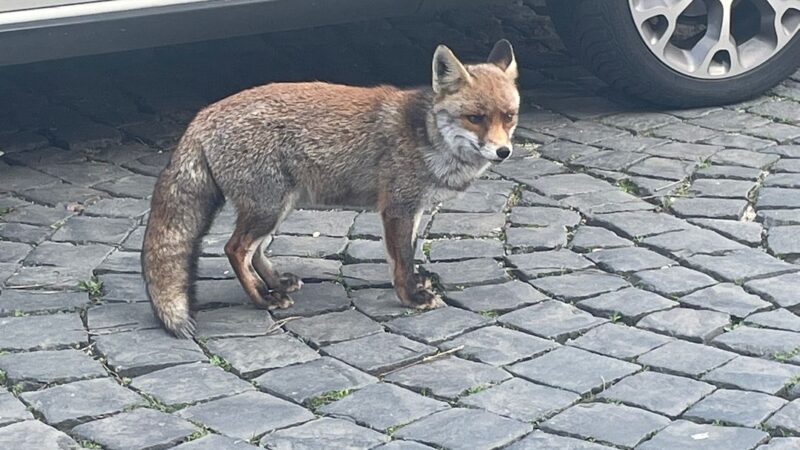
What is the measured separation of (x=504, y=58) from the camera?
542cm

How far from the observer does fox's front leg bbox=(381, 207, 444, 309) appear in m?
4.99

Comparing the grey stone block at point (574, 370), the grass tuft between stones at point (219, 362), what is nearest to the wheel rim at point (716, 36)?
the grey stone block at point (574, 370)

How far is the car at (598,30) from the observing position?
584 centimetres

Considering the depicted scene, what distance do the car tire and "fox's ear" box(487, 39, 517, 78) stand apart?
5.46 feet

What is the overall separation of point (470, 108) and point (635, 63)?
86.7 inches

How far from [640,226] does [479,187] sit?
91 centimetres

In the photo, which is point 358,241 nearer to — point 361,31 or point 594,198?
point 594,198

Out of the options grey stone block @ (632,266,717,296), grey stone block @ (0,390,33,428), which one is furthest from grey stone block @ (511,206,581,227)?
grey stone block @ (0,390,33,428)

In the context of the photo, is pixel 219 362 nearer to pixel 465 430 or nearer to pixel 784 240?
pixel 465 430

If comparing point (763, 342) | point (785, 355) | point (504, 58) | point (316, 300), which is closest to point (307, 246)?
point (316, 300)

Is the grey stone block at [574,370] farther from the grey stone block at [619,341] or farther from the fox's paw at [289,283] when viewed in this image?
the fox's paw at [289,283]

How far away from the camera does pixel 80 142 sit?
22.8 feet

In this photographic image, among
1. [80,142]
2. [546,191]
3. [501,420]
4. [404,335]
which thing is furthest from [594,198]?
[80,142]

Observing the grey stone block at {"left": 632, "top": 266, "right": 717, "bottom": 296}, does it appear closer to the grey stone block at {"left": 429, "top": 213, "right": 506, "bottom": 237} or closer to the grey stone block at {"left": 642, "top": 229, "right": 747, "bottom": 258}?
the grey stone block at {"left": 642, "top": 229, "right": 747, "bottom": 258}
